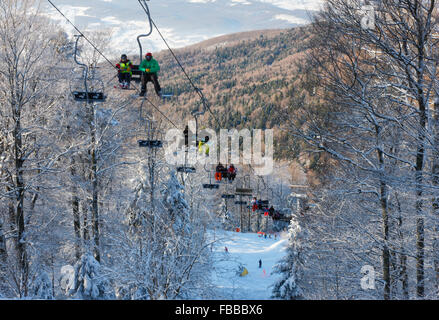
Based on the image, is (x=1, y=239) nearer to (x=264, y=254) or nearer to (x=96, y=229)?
(x=96, y=229)

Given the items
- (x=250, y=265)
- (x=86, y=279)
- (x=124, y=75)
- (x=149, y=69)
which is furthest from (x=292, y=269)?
(x=124, y=75)

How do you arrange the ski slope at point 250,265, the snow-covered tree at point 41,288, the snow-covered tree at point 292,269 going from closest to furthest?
the snow-covered tree at point 41,288, the snow-covered tree at point 292,269, the ski slope at point 250,265

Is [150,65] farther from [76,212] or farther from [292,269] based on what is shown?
[292,269]

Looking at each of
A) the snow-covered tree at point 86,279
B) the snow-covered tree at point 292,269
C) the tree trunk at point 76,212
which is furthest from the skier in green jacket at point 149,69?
the snow-covered tree at point 292,269

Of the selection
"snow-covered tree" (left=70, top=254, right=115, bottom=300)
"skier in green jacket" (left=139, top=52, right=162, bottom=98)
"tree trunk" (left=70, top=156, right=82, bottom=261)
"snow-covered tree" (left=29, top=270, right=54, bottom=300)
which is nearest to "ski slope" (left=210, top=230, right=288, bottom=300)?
"tree trunk" (left=70, top=156, right=82, bottom=261)

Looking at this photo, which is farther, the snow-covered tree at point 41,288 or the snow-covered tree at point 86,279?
the snow-covered tree at point 86,279

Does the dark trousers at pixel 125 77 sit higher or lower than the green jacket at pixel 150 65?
lower

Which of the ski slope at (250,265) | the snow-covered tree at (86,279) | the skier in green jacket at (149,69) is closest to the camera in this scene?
the skier in green jacket at (149,69)

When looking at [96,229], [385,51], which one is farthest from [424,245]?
[96,229]

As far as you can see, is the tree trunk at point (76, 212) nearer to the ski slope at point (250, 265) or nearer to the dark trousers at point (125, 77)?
the ski slope at point (250, 265)
